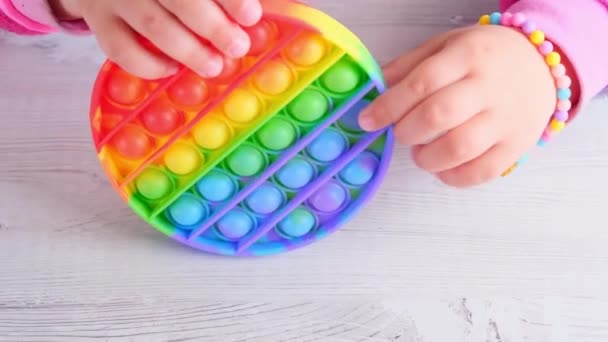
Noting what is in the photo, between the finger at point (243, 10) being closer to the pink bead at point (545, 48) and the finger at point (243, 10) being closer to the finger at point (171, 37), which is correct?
the finger at point (171, 37)

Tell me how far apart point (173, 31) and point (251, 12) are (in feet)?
0.17

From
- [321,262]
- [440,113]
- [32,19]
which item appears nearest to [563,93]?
[440,113]

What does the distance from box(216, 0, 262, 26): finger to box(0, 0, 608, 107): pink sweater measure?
19cm

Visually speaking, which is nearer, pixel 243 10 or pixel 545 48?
pixel 243 10

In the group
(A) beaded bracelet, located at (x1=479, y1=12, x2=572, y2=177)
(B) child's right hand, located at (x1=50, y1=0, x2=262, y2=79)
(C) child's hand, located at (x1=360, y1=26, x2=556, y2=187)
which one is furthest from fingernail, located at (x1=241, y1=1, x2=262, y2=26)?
(A) beaded bracelet, located at (x1=479, y1=12, x2=572, y2=177)

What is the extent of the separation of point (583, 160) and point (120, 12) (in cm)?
38

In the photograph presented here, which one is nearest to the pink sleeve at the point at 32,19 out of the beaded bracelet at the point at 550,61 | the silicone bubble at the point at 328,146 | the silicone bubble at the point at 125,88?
the silicone bubble at the point at 125,88

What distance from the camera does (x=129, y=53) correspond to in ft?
1.62

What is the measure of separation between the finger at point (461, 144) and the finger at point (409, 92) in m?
0.03

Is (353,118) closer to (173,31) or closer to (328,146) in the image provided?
(328,146)

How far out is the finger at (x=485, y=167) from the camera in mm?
557

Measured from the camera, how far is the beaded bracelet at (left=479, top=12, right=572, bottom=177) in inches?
22.3

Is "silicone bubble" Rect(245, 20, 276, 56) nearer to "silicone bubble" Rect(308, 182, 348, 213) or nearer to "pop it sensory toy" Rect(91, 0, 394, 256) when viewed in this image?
"pop it sensory toy" Rect(91, 0, 394, 256)

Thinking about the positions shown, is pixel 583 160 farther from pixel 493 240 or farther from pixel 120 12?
pixel 120 12
